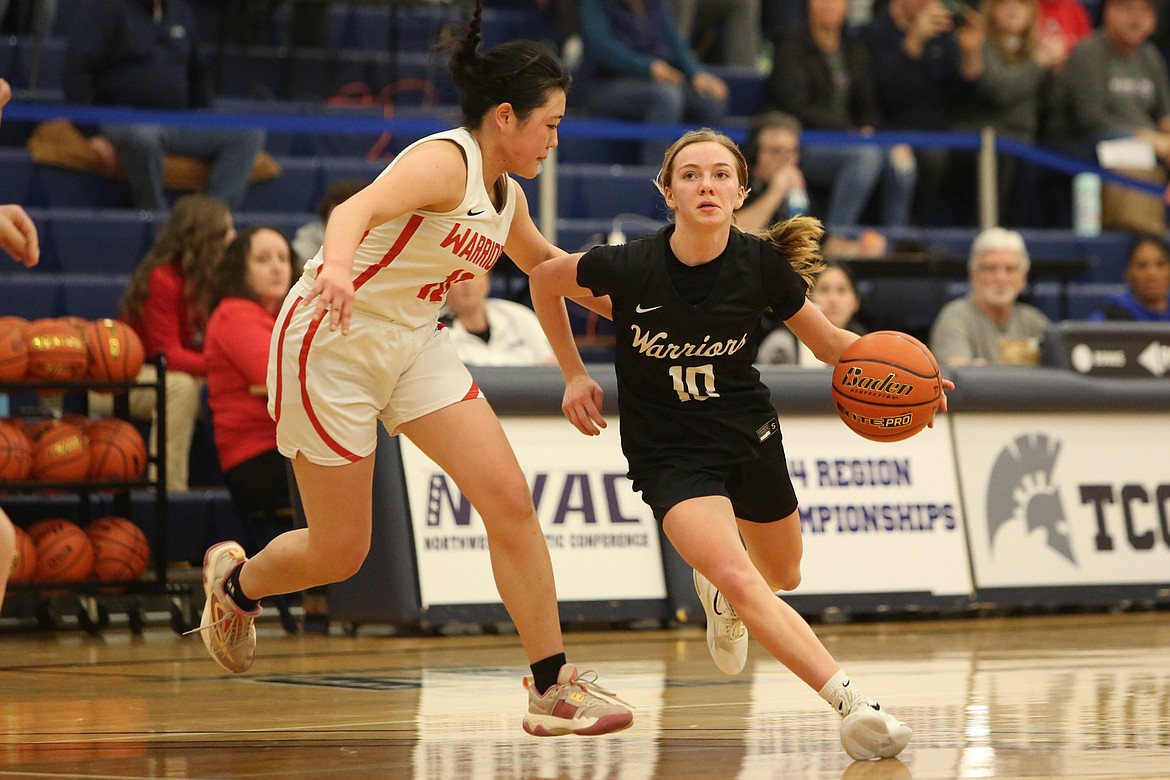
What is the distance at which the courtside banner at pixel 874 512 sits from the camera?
25.3 feet

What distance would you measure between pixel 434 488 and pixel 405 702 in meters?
2.23

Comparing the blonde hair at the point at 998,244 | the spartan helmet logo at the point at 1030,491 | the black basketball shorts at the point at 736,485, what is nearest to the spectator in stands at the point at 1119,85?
the blonde hair at the point at 998,244

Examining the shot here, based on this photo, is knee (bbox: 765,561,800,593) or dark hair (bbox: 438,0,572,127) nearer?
dark hair (bbox: 438,0,572,127)

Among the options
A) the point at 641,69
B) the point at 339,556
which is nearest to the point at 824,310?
the point at 641,69

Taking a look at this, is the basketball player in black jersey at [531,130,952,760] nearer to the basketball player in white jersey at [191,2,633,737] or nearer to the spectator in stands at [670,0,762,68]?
the basketball player in white jersey at [191,2,633,737]

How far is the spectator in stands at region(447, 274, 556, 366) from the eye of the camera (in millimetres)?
8203

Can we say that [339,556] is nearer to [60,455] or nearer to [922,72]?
[60,455]

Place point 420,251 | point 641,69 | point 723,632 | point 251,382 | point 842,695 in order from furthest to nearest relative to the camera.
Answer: point 641,69, point 251,382, point 723,632, point 420,251, point 842,695

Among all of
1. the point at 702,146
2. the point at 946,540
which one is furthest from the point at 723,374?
the point at 946,540

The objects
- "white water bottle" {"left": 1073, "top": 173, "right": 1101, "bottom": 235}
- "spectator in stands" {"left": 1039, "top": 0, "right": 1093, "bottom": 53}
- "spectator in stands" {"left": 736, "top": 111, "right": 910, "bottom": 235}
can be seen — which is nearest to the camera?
"spectator in stands" {"left": 736, "top": 111, "right": 910, "bottom": 235}

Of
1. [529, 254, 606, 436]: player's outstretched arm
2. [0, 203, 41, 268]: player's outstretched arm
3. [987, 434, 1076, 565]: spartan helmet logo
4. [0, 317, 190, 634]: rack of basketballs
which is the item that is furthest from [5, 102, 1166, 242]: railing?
[0, 203, 41, 268]: player's outstretched arm

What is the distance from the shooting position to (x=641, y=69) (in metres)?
11.4

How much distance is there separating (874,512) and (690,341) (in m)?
3.38

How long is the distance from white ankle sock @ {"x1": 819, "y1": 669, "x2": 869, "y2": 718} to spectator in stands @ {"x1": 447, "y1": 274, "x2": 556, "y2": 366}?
4277 millimetres
